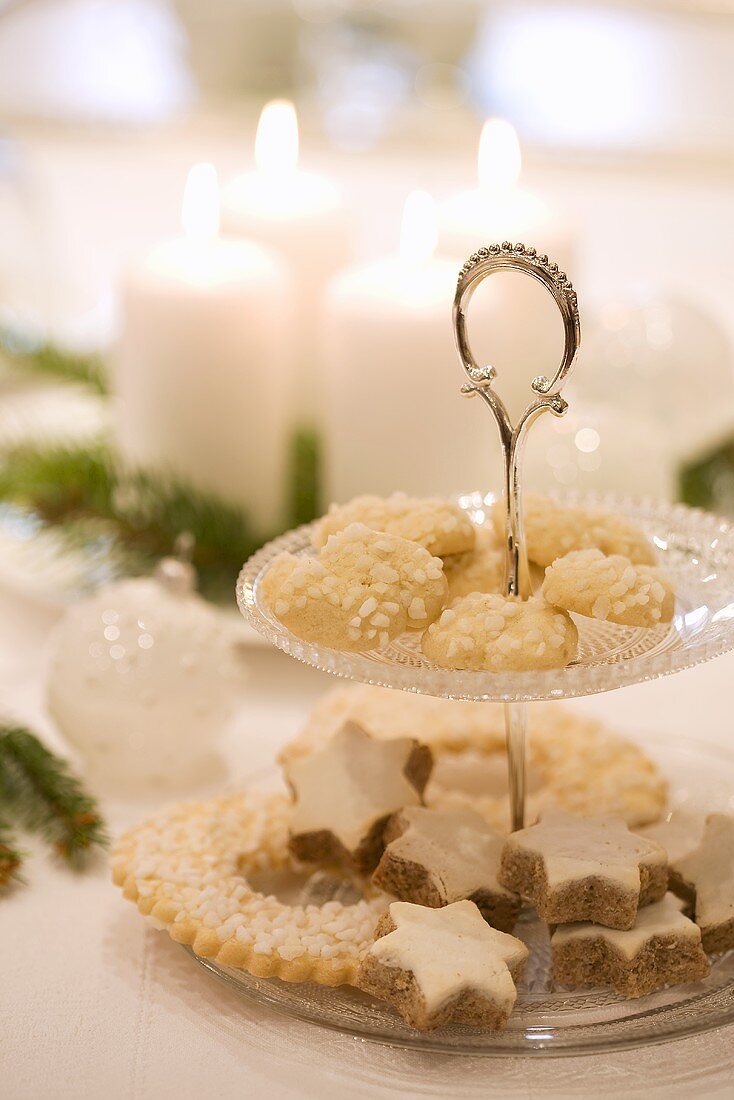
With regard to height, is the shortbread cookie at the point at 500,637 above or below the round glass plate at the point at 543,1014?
Result: above

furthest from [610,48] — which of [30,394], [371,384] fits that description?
[371,384]

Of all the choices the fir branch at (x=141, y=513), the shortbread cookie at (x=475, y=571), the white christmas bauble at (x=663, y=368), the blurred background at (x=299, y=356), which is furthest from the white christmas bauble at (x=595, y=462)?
the shortbread cookie at (x=475, y=571)

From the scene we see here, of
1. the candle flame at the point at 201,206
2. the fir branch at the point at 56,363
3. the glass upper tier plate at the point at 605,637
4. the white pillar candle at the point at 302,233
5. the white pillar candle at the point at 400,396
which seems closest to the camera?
the glass upper tier plate at the point at 605,637

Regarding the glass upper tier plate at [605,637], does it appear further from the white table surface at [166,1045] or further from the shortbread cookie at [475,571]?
the white table surface at [166,1045]

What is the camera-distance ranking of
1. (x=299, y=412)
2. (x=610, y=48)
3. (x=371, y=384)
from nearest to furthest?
(x=371, y=384)
(x=299, y=412)
(x=610, y=48)

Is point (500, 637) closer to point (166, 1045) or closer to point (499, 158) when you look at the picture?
point (166, 1045)

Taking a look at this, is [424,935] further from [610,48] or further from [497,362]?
[610,48]

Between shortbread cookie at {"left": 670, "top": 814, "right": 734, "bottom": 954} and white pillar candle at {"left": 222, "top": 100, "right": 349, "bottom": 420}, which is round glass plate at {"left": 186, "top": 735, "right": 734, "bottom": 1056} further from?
white pillar candle at {"left": 222, "top": 100, "right": 349, "bottom": 420}
